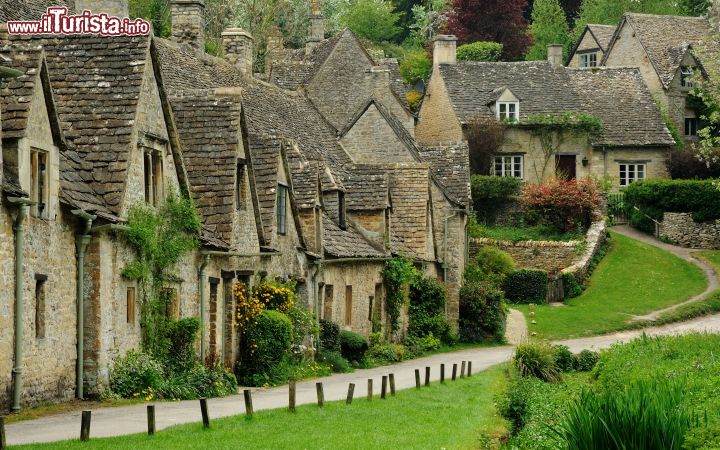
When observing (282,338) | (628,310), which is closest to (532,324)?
(628,310)

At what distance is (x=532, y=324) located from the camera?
189 ft

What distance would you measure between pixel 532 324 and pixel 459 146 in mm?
8139

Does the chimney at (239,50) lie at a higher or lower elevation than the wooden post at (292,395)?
higher

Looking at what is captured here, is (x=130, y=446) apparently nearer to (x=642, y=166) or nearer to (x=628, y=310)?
(x=628, y=310)

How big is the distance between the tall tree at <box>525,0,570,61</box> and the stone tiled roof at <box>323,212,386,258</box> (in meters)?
65.8

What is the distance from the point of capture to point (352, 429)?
22438mm

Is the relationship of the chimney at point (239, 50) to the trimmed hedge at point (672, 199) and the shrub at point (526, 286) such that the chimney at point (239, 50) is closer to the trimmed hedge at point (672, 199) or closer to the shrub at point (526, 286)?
the shrub at point (526, 286)

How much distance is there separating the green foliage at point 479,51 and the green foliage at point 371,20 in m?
14.6

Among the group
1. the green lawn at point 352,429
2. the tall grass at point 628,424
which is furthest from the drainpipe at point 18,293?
the tall grass at point 628,424

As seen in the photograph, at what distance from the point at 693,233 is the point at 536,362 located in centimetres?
3657

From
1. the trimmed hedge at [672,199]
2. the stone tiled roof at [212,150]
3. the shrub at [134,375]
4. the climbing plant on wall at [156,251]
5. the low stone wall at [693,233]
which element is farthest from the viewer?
the trimmed hedge at [672,199]

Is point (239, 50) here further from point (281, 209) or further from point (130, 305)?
point (130, 305)

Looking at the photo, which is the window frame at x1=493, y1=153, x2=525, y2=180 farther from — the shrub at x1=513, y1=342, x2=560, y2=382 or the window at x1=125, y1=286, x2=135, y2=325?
the window at x1=125, y1=286, x2=135, y2=325

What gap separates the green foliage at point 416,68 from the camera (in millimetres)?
102250
